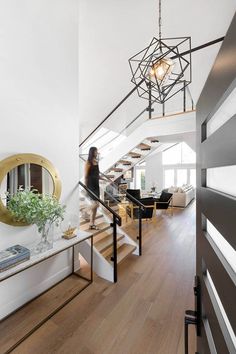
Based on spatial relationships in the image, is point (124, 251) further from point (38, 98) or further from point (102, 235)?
point (38, 98)

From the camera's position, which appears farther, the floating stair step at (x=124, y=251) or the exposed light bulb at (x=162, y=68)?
the floating stair step at (x=124, y=251)

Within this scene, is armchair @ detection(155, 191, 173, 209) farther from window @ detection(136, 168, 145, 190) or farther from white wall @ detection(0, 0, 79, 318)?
window @ detection(136, 168, 145, 190)

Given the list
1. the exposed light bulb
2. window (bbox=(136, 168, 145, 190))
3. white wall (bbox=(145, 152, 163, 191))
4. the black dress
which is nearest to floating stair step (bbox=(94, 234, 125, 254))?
the black dress

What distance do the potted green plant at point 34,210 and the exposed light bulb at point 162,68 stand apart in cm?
165

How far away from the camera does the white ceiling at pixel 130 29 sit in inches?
117

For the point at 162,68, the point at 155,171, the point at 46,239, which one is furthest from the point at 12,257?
the point at 155,171

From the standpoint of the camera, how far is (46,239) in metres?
2.00

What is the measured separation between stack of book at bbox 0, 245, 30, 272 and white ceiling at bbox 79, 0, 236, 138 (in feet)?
12.1

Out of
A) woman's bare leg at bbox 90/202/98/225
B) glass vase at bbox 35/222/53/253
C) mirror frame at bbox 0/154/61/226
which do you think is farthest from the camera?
woman's bare leg at bbox 90/202/98/225

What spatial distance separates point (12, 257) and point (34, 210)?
0.44 meters

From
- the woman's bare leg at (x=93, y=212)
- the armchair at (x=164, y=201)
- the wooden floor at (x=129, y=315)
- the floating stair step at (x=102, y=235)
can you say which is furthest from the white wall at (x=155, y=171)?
the floating stair step at (x=102, y=235)

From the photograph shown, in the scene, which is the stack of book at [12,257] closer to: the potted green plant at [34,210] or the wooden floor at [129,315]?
the potted green plant at [34,210]

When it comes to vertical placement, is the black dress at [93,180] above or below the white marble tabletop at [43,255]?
above

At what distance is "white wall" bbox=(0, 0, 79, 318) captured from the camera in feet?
6.15
